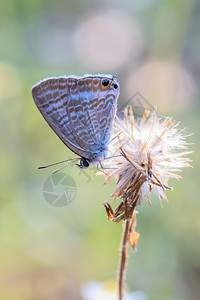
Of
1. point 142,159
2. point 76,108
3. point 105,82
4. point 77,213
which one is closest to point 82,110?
point 76,108

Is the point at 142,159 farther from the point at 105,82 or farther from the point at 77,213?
the point at 77,213

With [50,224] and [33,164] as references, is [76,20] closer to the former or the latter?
[33,164]

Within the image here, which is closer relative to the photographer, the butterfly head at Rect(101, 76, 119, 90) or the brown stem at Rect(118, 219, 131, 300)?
the brown stem at Rect(118, 219, 131, 300)

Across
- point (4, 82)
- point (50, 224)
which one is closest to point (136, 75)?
point (4, 82)

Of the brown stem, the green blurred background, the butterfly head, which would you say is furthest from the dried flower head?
the green blurred background

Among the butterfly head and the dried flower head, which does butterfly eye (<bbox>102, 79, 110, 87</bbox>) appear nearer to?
the butterfly head

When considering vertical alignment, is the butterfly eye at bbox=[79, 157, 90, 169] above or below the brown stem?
above
